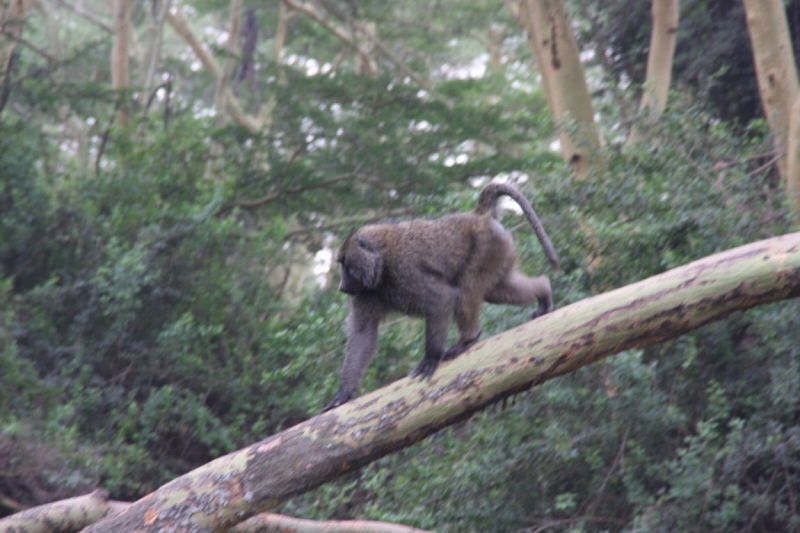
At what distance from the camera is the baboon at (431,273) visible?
4.71 meters

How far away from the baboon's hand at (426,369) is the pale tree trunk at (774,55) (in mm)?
4443

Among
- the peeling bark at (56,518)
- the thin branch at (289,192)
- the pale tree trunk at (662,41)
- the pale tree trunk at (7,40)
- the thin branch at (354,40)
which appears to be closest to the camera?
the peeling bark at (56,518)

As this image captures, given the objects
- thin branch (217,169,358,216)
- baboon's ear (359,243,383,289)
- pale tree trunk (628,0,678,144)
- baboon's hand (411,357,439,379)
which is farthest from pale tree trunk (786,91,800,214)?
thin branch (217,169,358,216)

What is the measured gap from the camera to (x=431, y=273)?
15.6 ft

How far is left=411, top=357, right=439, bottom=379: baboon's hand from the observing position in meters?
4.02

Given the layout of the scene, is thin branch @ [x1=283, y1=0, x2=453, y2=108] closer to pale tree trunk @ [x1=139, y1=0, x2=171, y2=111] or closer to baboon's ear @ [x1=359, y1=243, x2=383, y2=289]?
pale tree trunk @ [x1=139, y1=0, x2=171, y2=111]

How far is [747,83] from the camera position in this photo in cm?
961

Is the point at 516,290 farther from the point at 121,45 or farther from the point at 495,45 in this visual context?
the point at 495,45

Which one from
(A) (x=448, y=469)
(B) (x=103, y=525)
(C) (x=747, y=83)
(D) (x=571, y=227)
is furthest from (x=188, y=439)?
(C) (x=747, y=83)

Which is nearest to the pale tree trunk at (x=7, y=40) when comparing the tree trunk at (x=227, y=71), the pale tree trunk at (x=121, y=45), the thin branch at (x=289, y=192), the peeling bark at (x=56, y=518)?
the pale tree trunk at (x=121, y=45)

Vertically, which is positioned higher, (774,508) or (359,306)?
(359,306)

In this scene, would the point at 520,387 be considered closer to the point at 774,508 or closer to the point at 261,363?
the point at 774,508

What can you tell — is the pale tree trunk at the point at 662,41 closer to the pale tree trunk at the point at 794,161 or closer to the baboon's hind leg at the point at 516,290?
the pale tree trunk at the point at 794,161

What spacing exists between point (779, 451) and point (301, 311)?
5354 mm
